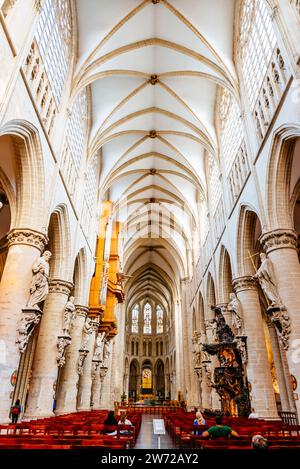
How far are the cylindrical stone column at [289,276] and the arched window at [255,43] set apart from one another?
632 cm

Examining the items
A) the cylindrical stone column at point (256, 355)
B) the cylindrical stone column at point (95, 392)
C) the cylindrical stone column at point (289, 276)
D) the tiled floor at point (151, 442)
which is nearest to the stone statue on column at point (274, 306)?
the cylindrical stone column at point (289, 276)

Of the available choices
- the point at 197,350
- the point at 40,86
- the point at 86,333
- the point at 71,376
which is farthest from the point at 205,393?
the point at 40,86

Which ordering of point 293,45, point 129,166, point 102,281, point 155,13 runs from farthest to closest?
point 129,166, point 102,281, point 155,13, point 293,45

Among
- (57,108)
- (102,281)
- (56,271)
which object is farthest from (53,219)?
(102,281)

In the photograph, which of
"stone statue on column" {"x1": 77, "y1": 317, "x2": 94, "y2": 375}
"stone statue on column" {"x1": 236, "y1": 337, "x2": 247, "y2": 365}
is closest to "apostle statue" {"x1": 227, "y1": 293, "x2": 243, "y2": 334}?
"stone statue on column" {"x1": 236, "y1": 337, "x2": 247, "y2": 365}

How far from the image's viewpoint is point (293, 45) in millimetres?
9336

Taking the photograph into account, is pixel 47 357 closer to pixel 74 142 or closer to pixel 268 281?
pixel 268 281

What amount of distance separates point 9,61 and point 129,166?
1729 cm

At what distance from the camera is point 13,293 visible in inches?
374

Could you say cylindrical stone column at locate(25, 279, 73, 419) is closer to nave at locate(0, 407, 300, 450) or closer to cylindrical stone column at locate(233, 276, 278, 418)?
nave at locate(0, 407, 300, 450)

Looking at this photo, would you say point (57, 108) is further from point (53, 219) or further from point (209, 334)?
point (209, 334)

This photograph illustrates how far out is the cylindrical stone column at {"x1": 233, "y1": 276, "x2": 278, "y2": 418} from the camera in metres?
12.1

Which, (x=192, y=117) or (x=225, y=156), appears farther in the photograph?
(x=192, y=117)

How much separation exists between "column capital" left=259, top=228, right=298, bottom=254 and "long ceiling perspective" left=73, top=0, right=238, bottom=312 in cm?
846
